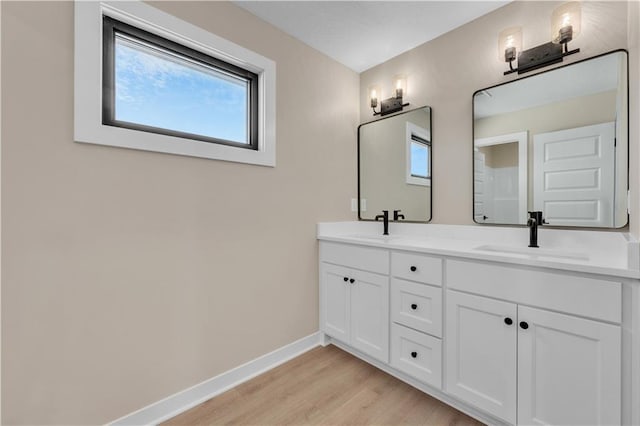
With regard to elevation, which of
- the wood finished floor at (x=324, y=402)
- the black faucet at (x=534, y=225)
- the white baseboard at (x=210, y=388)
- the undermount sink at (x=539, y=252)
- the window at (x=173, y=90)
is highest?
the window at (x=173, y=90)

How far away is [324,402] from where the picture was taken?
160 cm

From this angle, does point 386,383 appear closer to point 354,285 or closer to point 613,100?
point 354,285

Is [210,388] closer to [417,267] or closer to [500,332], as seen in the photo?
[417,267]

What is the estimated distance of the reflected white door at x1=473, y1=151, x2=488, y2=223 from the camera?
1900mm

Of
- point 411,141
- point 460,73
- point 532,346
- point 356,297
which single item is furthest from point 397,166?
point 532,346

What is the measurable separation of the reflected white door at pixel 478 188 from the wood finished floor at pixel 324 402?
119 cm

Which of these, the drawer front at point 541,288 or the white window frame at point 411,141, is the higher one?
the white window frame at point 411,141

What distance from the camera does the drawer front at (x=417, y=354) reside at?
154 centimetres

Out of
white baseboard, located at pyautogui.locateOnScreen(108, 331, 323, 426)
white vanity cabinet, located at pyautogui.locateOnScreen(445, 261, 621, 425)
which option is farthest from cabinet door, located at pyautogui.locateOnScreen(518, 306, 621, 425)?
white baseboard, located at pyautogui.locateOnScreen(108, 331, 323, 426)

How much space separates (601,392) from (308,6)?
8.02ft

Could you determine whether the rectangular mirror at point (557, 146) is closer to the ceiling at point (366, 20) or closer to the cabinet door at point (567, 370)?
the ceiling at point (366, 20)

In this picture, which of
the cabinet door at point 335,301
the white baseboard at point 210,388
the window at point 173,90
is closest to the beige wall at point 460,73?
the cabinet door at point 335,301

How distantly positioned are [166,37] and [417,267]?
1.93 meters

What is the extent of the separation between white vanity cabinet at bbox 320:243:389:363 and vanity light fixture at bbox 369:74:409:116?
1261 mm
